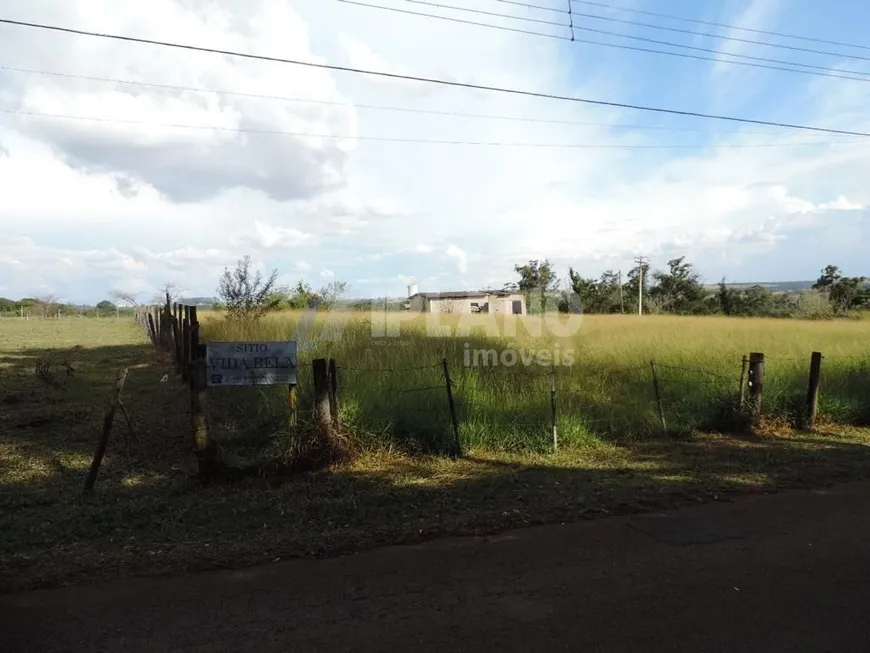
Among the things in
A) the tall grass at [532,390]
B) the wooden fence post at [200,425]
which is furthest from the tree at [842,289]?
the wooden fence post at [200,425]

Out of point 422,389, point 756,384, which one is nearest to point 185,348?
→ point 422,389

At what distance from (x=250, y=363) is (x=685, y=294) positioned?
5033 centimetres

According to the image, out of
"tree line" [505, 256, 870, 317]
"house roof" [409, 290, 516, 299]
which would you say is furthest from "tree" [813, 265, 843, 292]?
"house roof" [409, 290, 516, 299]

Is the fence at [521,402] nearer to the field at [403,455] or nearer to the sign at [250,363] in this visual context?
the field at [403,455]

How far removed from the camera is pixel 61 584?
3.38m

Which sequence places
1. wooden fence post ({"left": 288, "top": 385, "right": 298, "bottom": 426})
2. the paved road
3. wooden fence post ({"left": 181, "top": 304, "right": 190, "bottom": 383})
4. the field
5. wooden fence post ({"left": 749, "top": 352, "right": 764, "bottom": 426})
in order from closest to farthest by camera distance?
the paved road → the field → wooden fence post ({"left": 288, "top": 385, "right": 298, "bottom": 426}) → wooden fence post ({"left": 749, "top": 352, "right": 764, "bottom": 426}) → wooden fence post ({"left": 181, "top": 304, "right": 190, "bottom": 383})

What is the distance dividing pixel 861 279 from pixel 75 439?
5672 cm

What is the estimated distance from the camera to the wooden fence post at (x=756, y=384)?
7.93 m

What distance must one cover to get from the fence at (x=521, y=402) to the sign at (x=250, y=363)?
7.7 inches

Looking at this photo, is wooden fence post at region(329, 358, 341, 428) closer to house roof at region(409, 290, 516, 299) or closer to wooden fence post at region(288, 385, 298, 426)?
wooden fence post at region(288, 385, 298, 426)

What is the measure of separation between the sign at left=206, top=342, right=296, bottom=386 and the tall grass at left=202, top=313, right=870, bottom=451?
2.50 feet

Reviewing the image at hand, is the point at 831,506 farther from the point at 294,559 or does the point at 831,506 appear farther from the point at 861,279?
the point at 861,279

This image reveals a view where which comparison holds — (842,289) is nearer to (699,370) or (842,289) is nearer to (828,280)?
(828,280)

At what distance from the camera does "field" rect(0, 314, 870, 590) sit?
418 centimetres
